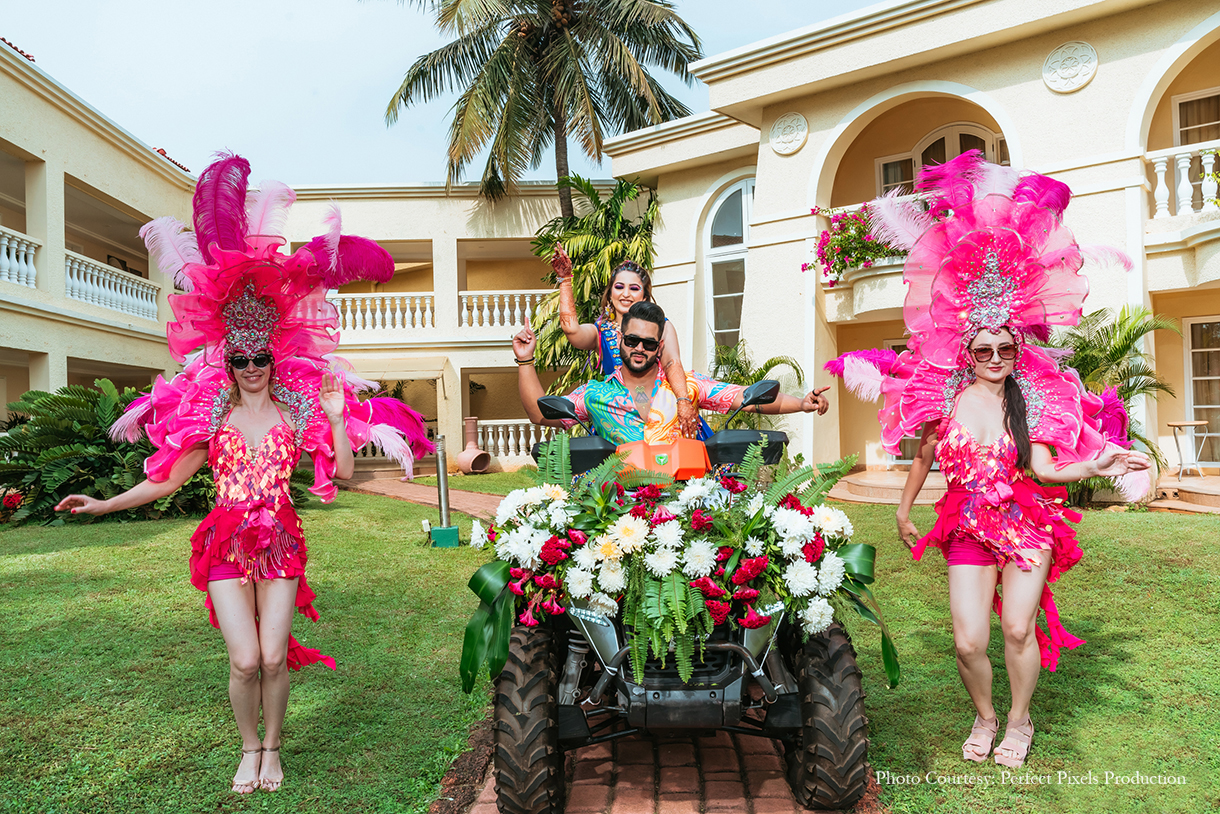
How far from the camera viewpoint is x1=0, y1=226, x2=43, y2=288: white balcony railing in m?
11.0

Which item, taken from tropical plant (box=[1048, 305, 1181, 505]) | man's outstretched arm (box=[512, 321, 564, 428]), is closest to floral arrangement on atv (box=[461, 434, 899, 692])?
man's outstretched arm (box=[512, 321, 564, 428])

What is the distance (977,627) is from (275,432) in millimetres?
3070

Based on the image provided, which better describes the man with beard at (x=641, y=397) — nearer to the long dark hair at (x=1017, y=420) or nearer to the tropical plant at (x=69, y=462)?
the long dark hair at (x=1017, y=420)

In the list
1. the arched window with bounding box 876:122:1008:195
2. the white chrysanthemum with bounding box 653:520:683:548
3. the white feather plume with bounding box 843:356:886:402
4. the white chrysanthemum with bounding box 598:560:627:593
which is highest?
the arched window with bounding box 876:122:1008:195

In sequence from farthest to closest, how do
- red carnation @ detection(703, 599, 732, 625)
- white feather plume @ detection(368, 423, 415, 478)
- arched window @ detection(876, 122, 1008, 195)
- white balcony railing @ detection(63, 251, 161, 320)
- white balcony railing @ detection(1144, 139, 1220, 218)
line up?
white balcony railing @ detection(63, 251, 161, 320) → arched window @ detection(876, 122, 1008, 195) → white balcony railing @ detection(1144, 139, 1220, 218) → white feather plume @ detection(368, 423, 415, 478) → red carnation @ detection(703, 599, 732, 625)

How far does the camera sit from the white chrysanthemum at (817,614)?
269 centimetres

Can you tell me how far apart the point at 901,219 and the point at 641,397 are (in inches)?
61.2

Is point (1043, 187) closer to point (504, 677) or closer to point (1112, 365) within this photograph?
point (504, 677)

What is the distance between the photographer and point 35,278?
1174cm

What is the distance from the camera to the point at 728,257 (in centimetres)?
1323

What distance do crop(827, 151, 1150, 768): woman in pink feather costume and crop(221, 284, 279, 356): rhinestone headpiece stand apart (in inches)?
113

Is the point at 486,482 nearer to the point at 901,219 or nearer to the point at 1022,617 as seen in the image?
the point at 901,219

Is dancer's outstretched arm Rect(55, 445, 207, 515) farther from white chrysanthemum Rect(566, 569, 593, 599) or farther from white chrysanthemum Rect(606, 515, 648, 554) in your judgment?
white chrysanthemum Rect(606, 515, 648, 554)

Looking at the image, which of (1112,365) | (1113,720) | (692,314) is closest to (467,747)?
(1113,720)
